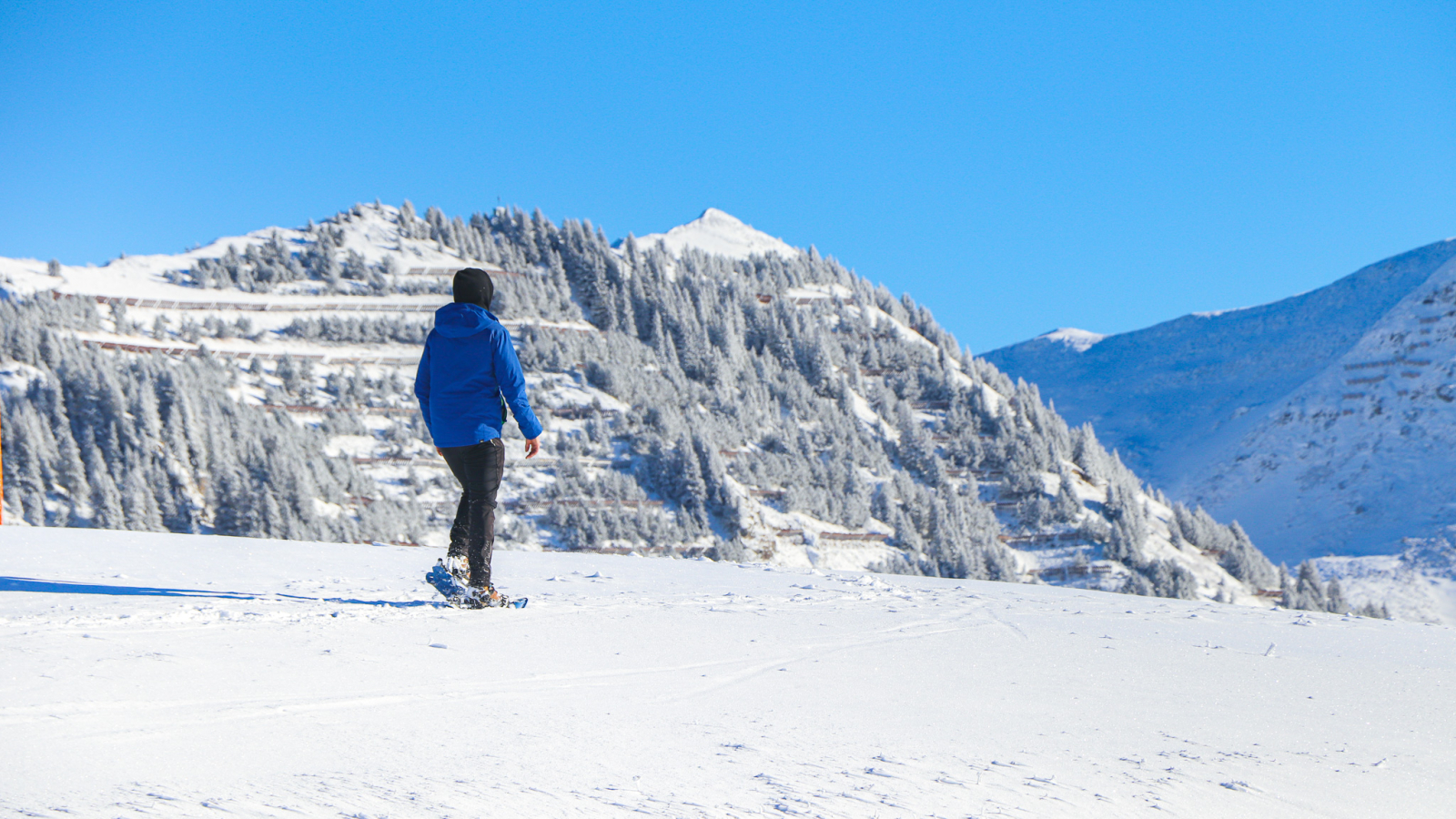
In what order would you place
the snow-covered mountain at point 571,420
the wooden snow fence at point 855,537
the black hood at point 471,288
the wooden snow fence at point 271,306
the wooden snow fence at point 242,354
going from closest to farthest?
the black hood at point 471,288 < the snow-covered mountain at point 571,420 < the wooden snow fence at point 242,354 < the wooden snow fence at point 855,537 < the wooden snow fence at point 271,306

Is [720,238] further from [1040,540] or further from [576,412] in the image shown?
[1040,540]

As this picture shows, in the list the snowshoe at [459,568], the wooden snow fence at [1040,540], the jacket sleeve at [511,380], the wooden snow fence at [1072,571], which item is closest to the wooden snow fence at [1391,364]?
the wooden snow fence at [1040,540]

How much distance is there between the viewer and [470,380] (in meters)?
4.23

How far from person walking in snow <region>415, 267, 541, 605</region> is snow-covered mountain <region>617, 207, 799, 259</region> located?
204ft

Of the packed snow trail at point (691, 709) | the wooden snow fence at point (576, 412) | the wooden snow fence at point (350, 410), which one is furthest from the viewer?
the wooden snow fence at point (576, 412)

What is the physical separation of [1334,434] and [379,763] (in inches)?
2535

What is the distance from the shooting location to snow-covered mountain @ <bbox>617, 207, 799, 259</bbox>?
2707 inches

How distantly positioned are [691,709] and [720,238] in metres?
72.9

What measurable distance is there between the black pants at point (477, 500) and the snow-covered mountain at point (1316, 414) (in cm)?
4944

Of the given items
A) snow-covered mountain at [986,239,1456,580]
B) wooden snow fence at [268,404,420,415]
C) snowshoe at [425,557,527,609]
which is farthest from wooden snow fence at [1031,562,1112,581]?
snowshoe at [425,557,527,609]

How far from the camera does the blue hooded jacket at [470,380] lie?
422cm

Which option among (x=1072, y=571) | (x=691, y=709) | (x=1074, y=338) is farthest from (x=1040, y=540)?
(x=1074, y=338)

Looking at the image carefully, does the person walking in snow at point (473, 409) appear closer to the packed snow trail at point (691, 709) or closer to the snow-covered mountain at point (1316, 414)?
the packed snow trail at point (691, 709)

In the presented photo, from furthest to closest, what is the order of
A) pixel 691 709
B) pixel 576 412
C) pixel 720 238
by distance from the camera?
pixel 720 238, pixel 576 412, pixel 691 709
